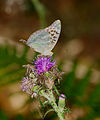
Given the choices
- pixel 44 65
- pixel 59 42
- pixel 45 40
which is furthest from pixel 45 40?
pixel 59 42

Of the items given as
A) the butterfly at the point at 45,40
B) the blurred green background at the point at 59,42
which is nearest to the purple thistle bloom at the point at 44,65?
the butterfly at the point at 45,40

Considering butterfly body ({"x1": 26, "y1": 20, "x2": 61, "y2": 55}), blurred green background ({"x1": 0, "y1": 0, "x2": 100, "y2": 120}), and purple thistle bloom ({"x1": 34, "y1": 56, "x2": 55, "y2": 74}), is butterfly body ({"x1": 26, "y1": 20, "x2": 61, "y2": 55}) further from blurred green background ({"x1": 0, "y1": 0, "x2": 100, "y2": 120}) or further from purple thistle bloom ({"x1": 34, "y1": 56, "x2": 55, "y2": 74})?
blurred green background ({"x1": 0, "y1": 0, "x2": 100, "y2": 120})

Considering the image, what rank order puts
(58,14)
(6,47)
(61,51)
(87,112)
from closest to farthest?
(87,112)
(6,47)
(61,51)
(58,14)

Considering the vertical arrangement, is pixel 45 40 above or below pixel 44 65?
above

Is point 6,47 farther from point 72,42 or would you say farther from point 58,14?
point 58,14

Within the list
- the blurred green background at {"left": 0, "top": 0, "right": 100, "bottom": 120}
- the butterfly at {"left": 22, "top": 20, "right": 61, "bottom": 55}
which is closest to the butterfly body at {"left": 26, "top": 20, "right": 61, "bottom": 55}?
the butterfly at {"left": 22, "top": 20, "right": 61, "bottom": 55}

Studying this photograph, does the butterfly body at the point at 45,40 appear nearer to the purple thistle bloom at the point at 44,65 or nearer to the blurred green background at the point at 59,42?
the purple thistle bloom at the point at 44,65

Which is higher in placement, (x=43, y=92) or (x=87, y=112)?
(x=43, y=92)

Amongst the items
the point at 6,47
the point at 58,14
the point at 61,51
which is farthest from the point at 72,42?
the point at 6,47

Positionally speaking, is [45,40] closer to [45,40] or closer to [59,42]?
[45,40]
